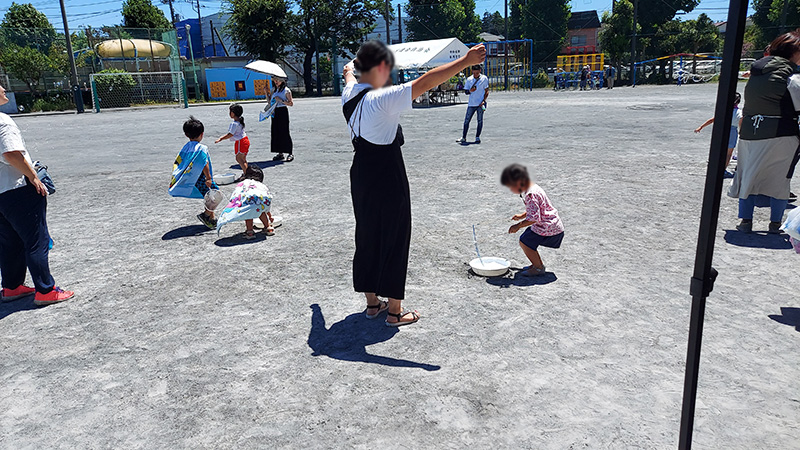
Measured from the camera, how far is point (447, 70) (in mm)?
3119

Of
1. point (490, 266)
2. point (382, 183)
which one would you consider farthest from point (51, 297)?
point (490, 266)

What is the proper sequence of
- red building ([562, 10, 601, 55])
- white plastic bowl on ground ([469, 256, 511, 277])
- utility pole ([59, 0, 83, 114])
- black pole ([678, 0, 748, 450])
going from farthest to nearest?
red building ([562, 10, 601, 55])
utility pole ([59, 0, 83, 114])
white plastic bowl on ground ([469, 256, 511, 277])
black pole ([678, 0, 748, 450])

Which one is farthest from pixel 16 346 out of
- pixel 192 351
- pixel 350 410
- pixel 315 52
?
pixel 315 52

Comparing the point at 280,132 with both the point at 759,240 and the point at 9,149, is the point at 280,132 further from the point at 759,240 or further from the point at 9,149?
the point at 759,240

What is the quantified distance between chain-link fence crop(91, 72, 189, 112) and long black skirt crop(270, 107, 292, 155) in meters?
22.3

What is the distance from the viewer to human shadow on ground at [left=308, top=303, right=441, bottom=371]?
11.7 feet

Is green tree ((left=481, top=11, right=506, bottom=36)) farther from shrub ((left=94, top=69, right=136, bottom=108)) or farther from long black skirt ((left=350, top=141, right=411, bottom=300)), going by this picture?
long black skirt ((left=350, top=141, right=411, bottom=300))

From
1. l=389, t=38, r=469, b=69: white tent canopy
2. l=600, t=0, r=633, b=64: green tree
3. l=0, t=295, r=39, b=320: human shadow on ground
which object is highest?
l=600, t=0, r=633, b=64: green tree

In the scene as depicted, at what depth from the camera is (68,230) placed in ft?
22.4

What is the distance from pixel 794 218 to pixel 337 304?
3367 mm

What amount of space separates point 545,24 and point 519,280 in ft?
165

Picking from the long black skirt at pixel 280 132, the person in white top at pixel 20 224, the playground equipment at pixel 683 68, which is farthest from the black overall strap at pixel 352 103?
the playground equipment at pixel 683 68

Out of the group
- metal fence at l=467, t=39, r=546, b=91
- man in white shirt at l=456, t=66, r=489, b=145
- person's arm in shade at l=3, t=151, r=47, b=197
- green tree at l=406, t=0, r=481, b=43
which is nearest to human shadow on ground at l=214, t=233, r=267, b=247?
person's arm in shade at l=3, t=151, r=47, b=197

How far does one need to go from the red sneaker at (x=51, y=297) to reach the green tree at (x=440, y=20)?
52.2 meters
